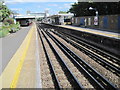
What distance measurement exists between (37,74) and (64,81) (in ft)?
5.20

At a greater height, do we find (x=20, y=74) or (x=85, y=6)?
(x=85, y=6)

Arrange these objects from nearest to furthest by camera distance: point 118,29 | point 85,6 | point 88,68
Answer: point 88,68
point 118,29
point 85,6

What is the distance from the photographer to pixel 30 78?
11000 mm

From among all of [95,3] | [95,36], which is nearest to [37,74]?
[95,36]

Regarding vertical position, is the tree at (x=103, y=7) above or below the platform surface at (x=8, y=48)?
above

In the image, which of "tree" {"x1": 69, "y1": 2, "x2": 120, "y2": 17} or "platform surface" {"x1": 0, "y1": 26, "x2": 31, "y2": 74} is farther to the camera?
"tree" {"x1": 69, "y1": 2, "x2": 120, "y2": 17}

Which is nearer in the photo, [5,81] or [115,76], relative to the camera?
[5,81]

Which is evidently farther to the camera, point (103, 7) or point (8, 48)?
point (103, 7)

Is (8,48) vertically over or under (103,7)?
under

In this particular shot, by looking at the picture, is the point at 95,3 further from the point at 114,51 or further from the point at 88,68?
the point at 88,68

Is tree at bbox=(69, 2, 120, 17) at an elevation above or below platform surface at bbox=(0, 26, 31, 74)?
above

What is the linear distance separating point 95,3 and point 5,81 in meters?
49.8

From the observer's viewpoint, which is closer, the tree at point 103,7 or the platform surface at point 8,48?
the platform surface at point 8,48

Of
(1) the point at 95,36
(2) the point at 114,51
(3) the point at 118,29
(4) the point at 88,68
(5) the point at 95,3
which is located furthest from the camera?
(5) the point at 95,3
